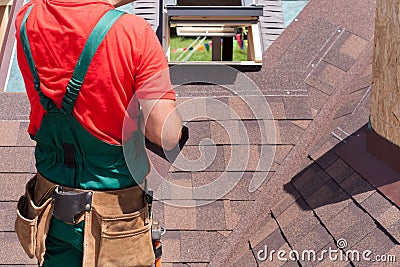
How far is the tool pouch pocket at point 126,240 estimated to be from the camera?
2738 mm

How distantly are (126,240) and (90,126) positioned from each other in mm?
467

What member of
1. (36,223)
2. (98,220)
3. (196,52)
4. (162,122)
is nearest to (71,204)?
(98,220)

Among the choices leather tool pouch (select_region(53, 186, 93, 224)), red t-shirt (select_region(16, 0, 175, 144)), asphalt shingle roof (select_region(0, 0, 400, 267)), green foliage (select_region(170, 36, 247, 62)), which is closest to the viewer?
red t-shirt (select_region(16, 0, 175, 144))

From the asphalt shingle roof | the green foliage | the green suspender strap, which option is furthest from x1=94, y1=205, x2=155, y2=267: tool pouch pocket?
the green foliage

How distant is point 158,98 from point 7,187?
191 cm

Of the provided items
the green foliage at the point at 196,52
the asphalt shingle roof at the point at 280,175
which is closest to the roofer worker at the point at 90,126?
the asphalt shingle roof at the point at 280,175

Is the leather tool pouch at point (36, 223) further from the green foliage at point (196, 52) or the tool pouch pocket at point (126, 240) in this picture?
the green foliage at point (196, 52)

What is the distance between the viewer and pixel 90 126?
2.58 m

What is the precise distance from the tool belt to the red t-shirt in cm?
29

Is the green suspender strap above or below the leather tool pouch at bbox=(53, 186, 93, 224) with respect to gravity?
above

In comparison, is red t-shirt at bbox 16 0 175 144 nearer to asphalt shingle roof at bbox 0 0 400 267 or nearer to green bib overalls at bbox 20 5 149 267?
green bib overalls at bbox 20 5 149 267

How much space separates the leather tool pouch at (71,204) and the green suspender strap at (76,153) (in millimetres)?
42

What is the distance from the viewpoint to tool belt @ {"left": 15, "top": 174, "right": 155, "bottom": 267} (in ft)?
8.90

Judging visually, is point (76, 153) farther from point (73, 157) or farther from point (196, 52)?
point (196, 52)
